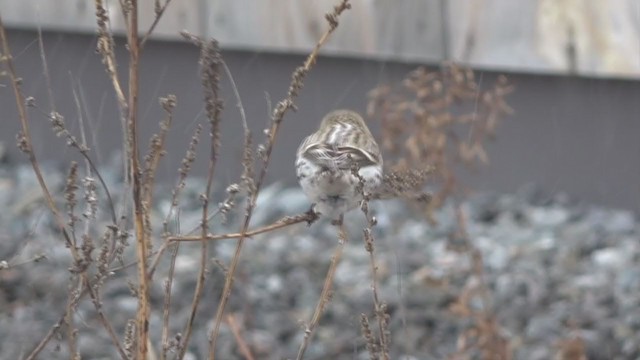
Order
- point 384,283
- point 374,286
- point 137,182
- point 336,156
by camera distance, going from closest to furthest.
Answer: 1. point 137,182
2. point 374,286
3. point 336,156
4. point 384,283

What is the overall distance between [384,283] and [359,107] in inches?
62.3

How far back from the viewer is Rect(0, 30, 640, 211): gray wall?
7969 mm

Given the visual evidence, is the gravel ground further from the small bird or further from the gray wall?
the small bird

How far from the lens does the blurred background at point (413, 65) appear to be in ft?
25.8

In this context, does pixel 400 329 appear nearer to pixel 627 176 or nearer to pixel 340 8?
pixel 627 176

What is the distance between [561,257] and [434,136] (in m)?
1.29

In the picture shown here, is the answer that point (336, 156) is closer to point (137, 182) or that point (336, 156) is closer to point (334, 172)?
point (334, 172)

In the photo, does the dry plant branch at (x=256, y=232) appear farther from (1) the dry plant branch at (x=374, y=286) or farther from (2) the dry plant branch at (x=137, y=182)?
(1) the dry plant branch at (x=374, y=286)

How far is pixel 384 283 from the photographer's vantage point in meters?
6.71

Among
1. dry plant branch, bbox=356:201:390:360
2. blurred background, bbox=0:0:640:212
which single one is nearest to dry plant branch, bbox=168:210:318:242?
dry plant branch, bbox=356:201:390:360

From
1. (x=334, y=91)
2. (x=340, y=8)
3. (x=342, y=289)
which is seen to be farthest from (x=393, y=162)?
(x=340, y=8)

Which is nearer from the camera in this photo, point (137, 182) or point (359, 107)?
point (137, 182)

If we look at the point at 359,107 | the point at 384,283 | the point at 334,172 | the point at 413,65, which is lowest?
the point at 334,172

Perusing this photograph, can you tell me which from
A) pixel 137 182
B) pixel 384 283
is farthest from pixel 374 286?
pixel 384 283
